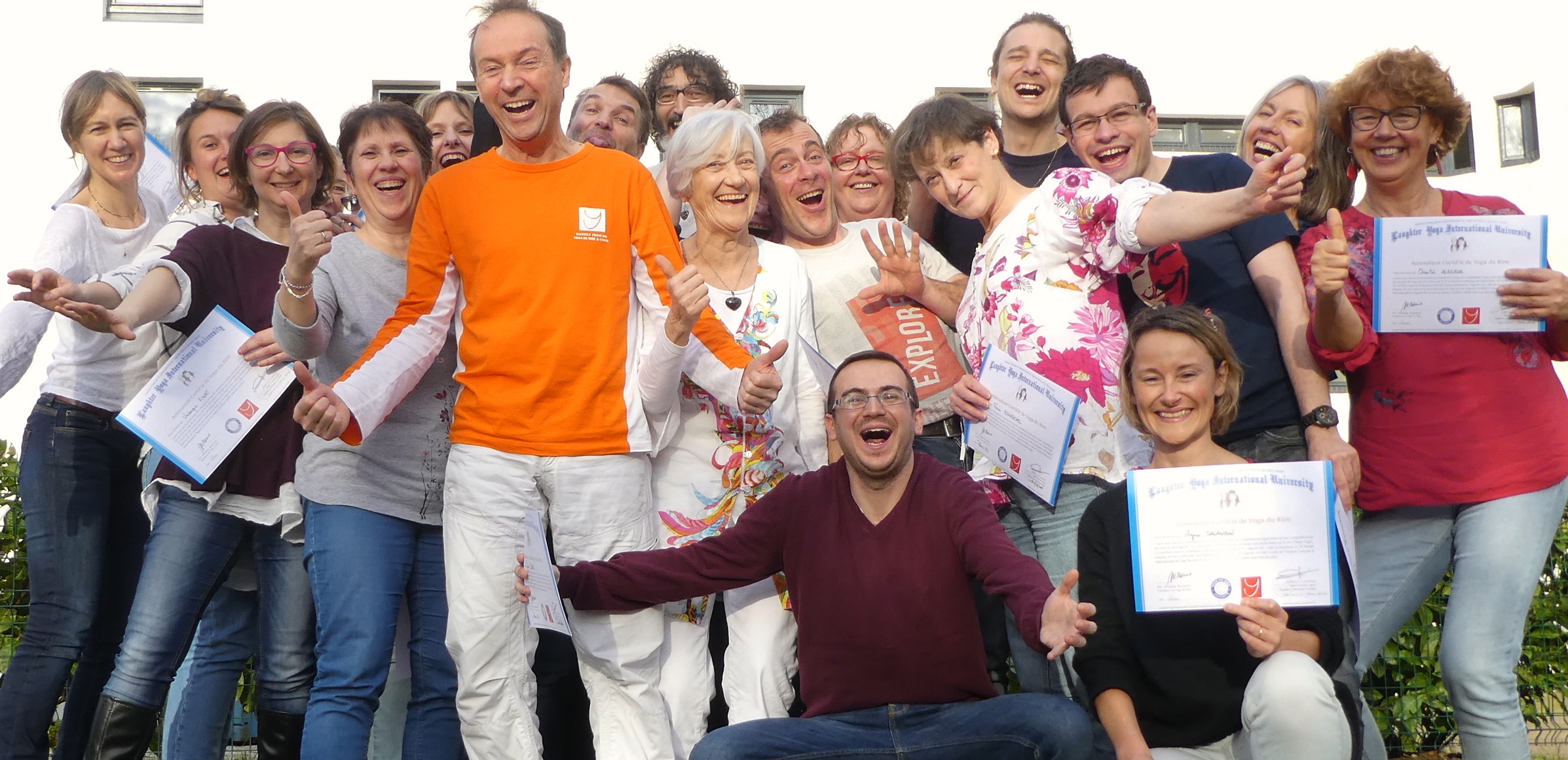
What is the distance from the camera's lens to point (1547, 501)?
366 centimetres

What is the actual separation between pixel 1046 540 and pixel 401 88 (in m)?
10.2

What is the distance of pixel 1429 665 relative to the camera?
5.79 m

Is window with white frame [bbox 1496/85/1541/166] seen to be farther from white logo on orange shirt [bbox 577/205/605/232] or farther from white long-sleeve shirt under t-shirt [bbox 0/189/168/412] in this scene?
white long-sleeve shirt under t-shirt [bbox 0/189/168/412]

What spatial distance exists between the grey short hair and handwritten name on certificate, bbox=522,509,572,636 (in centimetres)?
121

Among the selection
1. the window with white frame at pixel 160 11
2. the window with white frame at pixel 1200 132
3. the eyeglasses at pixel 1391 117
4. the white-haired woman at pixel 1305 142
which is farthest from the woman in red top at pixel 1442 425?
the window with white frame at pixel 160 11

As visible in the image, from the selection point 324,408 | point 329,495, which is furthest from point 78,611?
point 324,408

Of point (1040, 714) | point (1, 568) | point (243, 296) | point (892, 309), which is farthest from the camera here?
point (1, 568)

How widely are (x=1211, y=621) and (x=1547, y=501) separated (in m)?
1.10

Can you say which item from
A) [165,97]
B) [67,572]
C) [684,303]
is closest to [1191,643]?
[684,303]

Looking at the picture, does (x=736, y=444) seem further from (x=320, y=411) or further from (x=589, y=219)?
(x=320, y=411)

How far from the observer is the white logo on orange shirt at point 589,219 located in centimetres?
385

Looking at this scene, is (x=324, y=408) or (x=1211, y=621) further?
(x=324, y=408)

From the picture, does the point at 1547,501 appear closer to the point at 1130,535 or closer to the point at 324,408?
the point at 1130,535

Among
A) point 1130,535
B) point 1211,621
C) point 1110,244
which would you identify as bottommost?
point 1211,621
